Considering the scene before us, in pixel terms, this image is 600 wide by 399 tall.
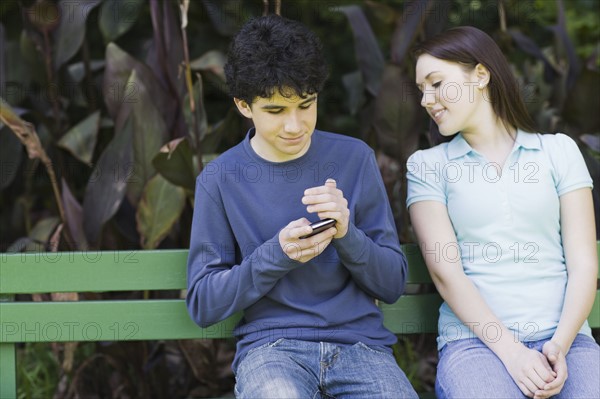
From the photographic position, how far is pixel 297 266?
185 centimetres

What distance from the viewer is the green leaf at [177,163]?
230 centimetres

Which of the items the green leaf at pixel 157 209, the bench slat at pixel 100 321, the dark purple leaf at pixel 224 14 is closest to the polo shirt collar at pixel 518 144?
the bench slat at pixel 100 321

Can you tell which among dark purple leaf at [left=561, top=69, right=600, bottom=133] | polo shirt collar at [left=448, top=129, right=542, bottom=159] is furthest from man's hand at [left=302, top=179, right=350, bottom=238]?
dark purple leaf at [left=561, top=69, right=600, bottom=133]

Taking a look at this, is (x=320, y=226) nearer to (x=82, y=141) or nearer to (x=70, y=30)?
(x=82, y=141)

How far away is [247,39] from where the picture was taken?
184 centimetres

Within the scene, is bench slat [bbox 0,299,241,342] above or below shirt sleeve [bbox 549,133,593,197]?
below

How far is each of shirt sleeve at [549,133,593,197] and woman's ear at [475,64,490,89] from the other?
0.24 metres

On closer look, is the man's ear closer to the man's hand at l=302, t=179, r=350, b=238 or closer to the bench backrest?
the man's hand at l=302, t=179, r=350, b=238

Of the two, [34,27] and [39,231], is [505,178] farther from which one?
[34,27]

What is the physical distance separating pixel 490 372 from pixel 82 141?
58.8 inches

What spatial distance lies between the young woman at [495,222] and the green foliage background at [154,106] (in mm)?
432

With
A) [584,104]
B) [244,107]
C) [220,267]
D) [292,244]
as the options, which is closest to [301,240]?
[292,244]

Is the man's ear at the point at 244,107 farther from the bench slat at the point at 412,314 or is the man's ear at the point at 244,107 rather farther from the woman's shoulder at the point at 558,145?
the woman's shoulder at the point at 558,145

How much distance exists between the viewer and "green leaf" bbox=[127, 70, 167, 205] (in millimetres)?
2465
